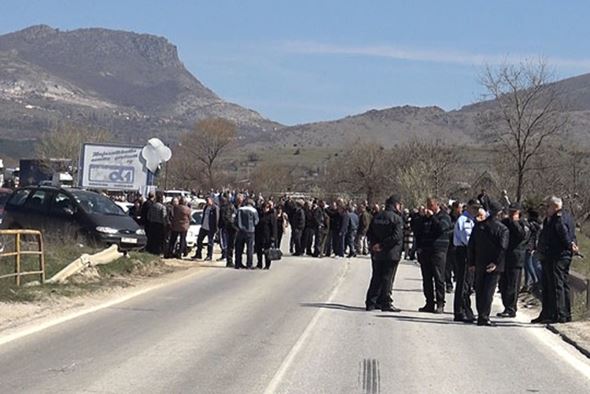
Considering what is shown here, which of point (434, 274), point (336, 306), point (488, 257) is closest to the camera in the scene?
point (488, 257)

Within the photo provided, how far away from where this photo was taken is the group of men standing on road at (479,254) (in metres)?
15.7

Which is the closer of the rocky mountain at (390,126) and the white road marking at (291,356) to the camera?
the white road marking at (291,356)

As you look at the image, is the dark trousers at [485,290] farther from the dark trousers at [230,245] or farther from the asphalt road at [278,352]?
the dark trousers at [230,245]

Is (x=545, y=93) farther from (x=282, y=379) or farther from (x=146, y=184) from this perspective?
(x=282, y=379)

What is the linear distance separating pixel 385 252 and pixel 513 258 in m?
2.06

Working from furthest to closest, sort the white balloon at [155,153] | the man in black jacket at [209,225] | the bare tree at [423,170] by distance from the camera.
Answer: the bare tree at [423,170], the white balloon at [155,153], the man in black jacket at [209,225]

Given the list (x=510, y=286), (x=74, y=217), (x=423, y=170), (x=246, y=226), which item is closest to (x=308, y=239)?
(x=246, y=226)

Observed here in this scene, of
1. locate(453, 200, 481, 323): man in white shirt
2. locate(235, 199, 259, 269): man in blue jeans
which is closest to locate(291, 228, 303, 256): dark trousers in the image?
locate(235, 199, 259, 269): man in blue jeans

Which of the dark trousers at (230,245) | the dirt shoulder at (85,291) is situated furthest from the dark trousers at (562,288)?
the dark trousers at (230,245)

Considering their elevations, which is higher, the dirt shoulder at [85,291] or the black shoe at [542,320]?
the black shoe at [542,320]

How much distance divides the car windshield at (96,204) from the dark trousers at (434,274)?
9938 millimetres

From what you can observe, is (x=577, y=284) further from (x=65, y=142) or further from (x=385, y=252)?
(x=65, y=142)

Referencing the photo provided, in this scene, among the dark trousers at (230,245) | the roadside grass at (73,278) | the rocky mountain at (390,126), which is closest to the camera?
the roadside grass at (73,278)

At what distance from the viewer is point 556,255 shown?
1562 centimetres
